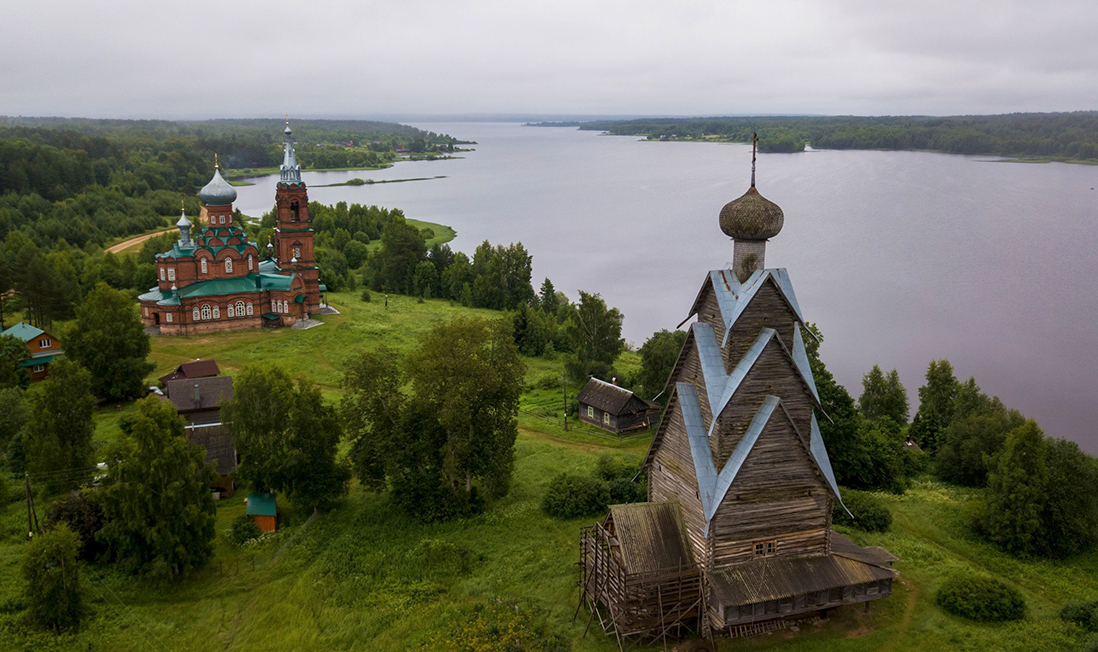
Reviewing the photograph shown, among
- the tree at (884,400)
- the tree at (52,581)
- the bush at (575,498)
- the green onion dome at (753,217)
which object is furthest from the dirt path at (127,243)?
the green onion dome at (753,217)

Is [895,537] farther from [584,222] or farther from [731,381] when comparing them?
[584,222]

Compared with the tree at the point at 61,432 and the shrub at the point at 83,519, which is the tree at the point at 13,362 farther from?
the shrub at the point at 83,519

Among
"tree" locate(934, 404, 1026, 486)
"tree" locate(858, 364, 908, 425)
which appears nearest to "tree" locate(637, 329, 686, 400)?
"tree" locate(858, 364, 908, 425)

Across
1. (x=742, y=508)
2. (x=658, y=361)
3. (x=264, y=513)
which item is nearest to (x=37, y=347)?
(x=264, y=513)

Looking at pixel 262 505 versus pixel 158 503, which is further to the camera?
pixel 262 505

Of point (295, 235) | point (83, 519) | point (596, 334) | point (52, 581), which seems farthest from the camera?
point (295, 235)

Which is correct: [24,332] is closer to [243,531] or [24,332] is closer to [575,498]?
[243,531]
